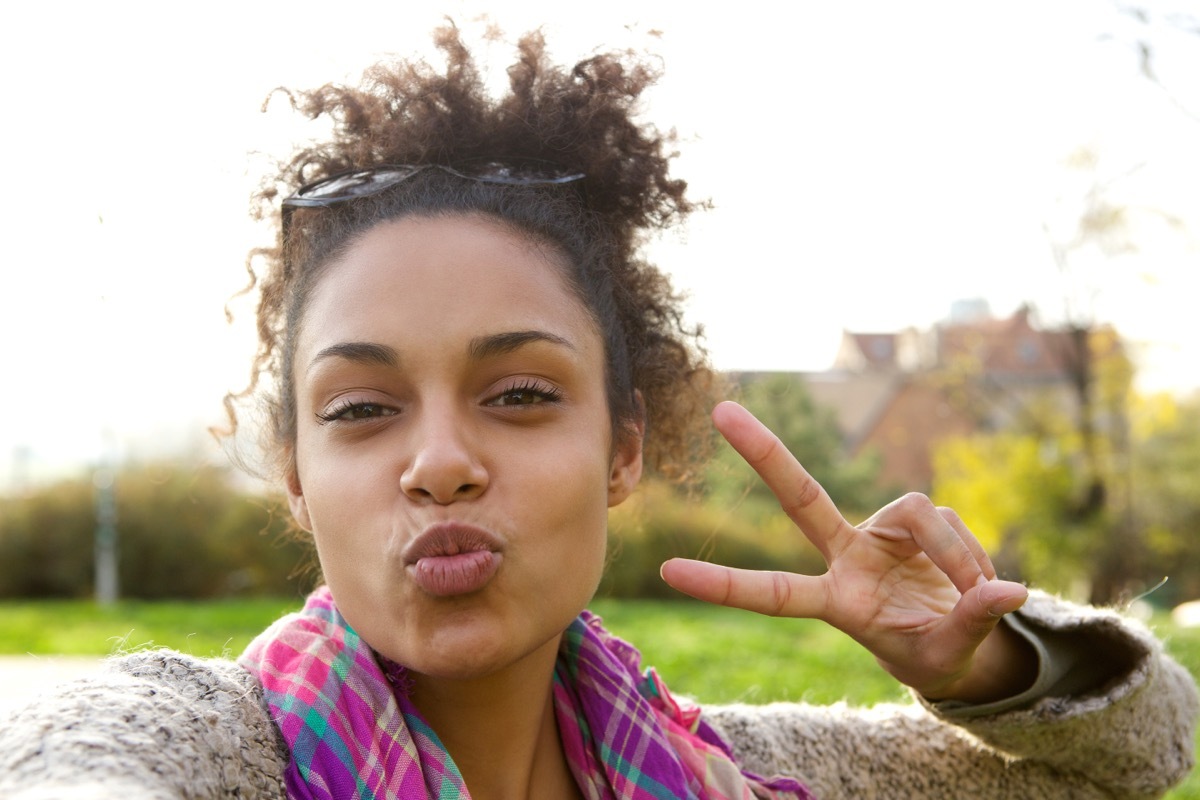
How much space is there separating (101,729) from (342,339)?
763 millimetres

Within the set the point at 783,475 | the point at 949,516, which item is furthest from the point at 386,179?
Answer: the point at 949,516

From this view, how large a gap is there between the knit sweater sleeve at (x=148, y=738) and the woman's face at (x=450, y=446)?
0.27 m

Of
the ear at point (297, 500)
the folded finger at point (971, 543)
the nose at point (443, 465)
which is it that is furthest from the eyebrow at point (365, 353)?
the folded finger at point (971, 543)

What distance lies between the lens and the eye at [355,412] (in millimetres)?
1795

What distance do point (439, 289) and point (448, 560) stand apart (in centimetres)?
46

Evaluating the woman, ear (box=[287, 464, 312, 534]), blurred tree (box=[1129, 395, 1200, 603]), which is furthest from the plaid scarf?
blurred tree (box=[1129, 395, 1200, 603])

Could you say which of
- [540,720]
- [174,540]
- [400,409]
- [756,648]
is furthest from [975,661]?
[174,540]

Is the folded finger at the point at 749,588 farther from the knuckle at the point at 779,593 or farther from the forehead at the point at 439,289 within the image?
the forehead at the point at 439,289

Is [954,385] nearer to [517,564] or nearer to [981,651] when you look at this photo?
[981,651]

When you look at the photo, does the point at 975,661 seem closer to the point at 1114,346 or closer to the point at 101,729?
the point at 101,729

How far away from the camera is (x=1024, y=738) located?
2.27 m

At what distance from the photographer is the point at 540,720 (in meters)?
2.10

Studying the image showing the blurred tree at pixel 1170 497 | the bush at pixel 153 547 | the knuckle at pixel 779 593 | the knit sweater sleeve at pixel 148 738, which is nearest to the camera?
the knit sweater sleeve at pixel 148 738

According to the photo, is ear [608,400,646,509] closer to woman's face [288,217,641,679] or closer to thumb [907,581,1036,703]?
woman's face [288,217,641,679]
